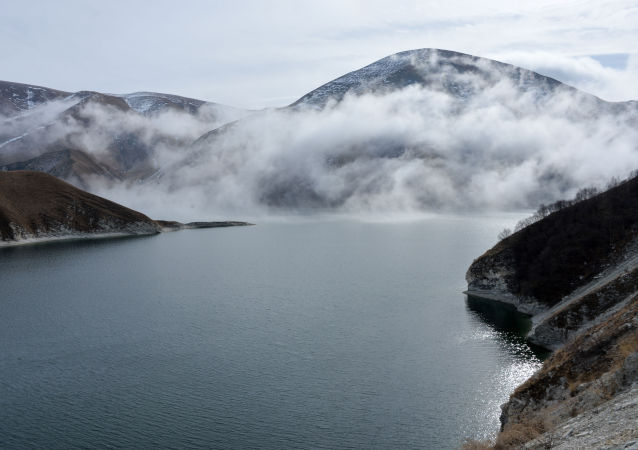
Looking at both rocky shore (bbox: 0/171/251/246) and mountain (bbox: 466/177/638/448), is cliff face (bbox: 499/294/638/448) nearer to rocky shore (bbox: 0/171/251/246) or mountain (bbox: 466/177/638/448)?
mountain (bbox: 466/177/638/448)

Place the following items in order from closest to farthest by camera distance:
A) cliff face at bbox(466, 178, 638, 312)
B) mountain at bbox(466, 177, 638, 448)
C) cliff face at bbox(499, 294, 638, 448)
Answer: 1. cliff face at bbox(499, 294, 638, 448)
2. mountain at bbox(466, 177, 638, 448)
3. cliff face at bbox(466, 178, 638, 312)

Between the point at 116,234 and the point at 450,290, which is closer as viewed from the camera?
the point at 450,290

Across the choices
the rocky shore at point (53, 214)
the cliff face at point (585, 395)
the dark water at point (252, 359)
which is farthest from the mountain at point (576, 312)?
the rocky shore at point (53, 214)

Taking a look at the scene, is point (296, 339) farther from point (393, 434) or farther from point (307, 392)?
point (393, 434)

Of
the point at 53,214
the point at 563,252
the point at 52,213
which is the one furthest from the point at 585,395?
the point at 52,213

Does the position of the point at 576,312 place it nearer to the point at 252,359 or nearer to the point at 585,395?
the point at 585,395

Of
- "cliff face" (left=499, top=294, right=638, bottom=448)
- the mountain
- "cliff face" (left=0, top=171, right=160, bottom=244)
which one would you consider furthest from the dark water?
"cliff face" (left=0, top=171, right=160, bottom=244)

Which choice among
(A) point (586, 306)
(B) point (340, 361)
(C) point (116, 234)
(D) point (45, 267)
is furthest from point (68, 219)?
(A) point (586, 306)
